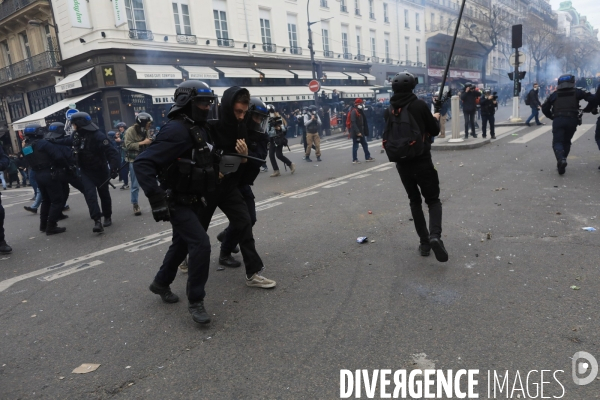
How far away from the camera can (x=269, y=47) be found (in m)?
28.4

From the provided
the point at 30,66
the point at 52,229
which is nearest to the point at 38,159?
the point at 52,229

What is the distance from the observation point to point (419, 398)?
7.51 ft

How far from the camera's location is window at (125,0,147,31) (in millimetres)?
21172

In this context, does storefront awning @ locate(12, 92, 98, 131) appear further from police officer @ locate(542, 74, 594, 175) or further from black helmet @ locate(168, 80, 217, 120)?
black helmet @ locate(168, 80, 217, 120)

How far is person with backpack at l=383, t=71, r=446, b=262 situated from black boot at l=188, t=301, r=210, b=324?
2081 millimetres

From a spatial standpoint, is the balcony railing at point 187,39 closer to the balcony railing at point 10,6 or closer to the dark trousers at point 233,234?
the balcony railing at point 10,6

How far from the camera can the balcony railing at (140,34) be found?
2123cm

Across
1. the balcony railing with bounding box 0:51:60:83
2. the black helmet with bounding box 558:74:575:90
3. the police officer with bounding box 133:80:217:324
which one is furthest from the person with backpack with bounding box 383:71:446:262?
the balcony railing with bounding box 0:51:60:83

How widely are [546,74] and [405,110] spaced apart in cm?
7146

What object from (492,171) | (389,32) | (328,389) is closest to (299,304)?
(328,389)

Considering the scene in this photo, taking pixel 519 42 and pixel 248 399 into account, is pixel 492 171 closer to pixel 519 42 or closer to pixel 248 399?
pixel 248 399

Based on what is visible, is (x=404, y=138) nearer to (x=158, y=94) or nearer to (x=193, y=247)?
(x=193, y=247)

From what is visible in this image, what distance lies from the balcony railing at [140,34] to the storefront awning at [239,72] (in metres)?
4.33

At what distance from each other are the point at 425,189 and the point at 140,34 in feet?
69.3
